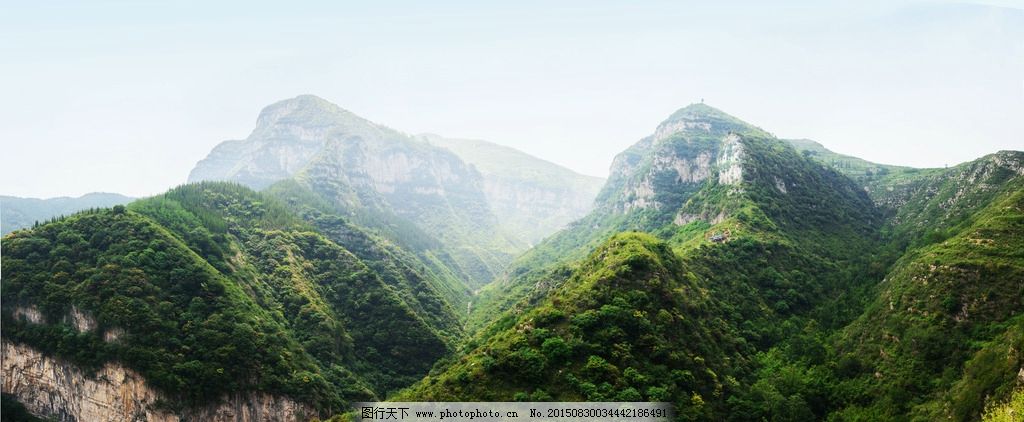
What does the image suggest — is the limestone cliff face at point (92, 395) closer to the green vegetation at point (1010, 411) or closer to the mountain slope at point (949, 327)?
the mountain slope at point (949, 327)

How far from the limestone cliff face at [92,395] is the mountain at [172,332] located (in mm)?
Result: 236

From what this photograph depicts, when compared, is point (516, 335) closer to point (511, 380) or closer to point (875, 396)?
point (511, 380)

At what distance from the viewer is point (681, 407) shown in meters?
78.8

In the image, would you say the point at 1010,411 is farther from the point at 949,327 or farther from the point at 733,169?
the point at 733,169

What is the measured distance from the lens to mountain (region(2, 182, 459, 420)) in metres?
106

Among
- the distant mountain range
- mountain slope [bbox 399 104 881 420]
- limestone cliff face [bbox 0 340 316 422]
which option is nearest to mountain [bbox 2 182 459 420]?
limestone cliff face [bbox 0 340 316 422]

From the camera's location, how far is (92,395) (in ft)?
346

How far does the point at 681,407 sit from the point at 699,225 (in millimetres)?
101946

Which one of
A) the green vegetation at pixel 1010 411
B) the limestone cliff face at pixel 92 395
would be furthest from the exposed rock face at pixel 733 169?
the limestone cliff face at pixel 92 395

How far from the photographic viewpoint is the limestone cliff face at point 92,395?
104125mm

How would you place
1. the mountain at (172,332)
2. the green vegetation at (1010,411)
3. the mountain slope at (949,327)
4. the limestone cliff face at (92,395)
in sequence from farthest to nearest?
the mountain at (172,332)
the limestone cliff face at (92,395)
the mountain slope at (949,327)
the green vegetation at (1010,411)

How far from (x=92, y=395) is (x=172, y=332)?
16.2 metres

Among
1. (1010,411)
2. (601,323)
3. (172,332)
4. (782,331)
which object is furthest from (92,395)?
(1010,411)

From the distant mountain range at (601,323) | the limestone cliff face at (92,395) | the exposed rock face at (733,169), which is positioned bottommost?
the limestone cliff face at (92,395)
